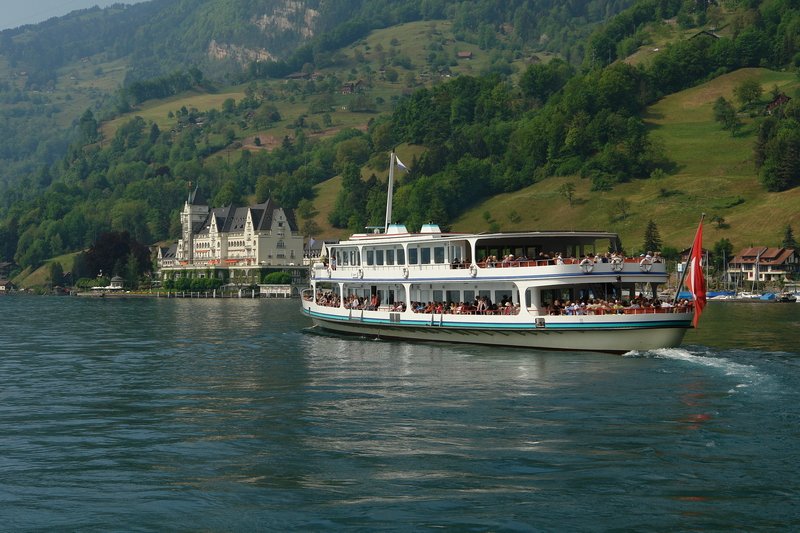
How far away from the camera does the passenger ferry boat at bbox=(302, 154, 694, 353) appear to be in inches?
2072

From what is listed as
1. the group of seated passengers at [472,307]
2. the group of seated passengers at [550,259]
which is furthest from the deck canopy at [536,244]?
the group of seated passengers at [472,307]

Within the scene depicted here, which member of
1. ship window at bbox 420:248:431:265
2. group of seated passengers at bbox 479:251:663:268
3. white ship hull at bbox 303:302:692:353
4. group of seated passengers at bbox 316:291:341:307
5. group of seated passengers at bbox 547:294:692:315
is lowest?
white ship hull at bbox 303:302:692:353

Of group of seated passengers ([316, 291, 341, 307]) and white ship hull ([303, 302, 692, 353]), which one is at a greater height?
group of seated passengers ([316, 291, 341, 307])

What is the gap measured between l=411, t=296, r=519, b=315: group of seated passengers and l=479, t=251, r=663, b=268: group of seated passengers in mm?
2169

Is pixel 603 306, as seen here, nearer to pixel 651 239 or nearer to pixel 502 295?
pixel 502 295

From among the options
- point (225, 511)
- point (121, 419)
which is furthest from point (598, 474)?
point (121, 419)

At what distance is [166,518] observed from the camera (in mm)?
23375

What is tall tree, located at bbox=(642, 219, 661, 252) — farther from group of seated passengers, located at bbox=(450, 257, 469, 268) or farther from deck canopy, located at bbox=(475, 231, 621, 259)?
group of seated passengers, located at bbox=(450, 257, 469, 268)

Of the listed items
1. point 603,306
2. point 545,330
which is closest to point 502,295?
point 545,330

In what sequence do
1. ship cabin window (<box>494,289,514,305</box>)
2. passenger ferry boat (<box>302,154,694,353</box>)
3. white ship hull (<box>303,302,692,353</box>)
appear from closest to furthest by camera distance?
white ship hull (<box>303,302,692,353</box>) → passenger ferry boat (<box>302,154,694,353</box>) → ship cabin window (<box>494,289,514,305</box>)

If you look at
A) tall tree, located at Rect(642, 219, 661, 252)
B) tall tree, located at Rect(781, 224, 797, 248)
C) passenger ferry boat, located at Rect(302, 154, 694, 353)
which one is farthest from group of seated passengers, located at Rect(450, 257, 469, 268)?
tall tree, located at Rect(781, 224, 797, 248)

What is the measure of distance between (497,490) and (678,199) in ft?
576

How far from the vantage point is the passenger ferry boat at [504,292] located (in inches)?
2072

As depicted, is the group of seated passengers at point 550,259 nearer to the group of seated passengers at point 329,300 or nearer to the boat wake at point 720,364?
the boat wake at point 720,364
